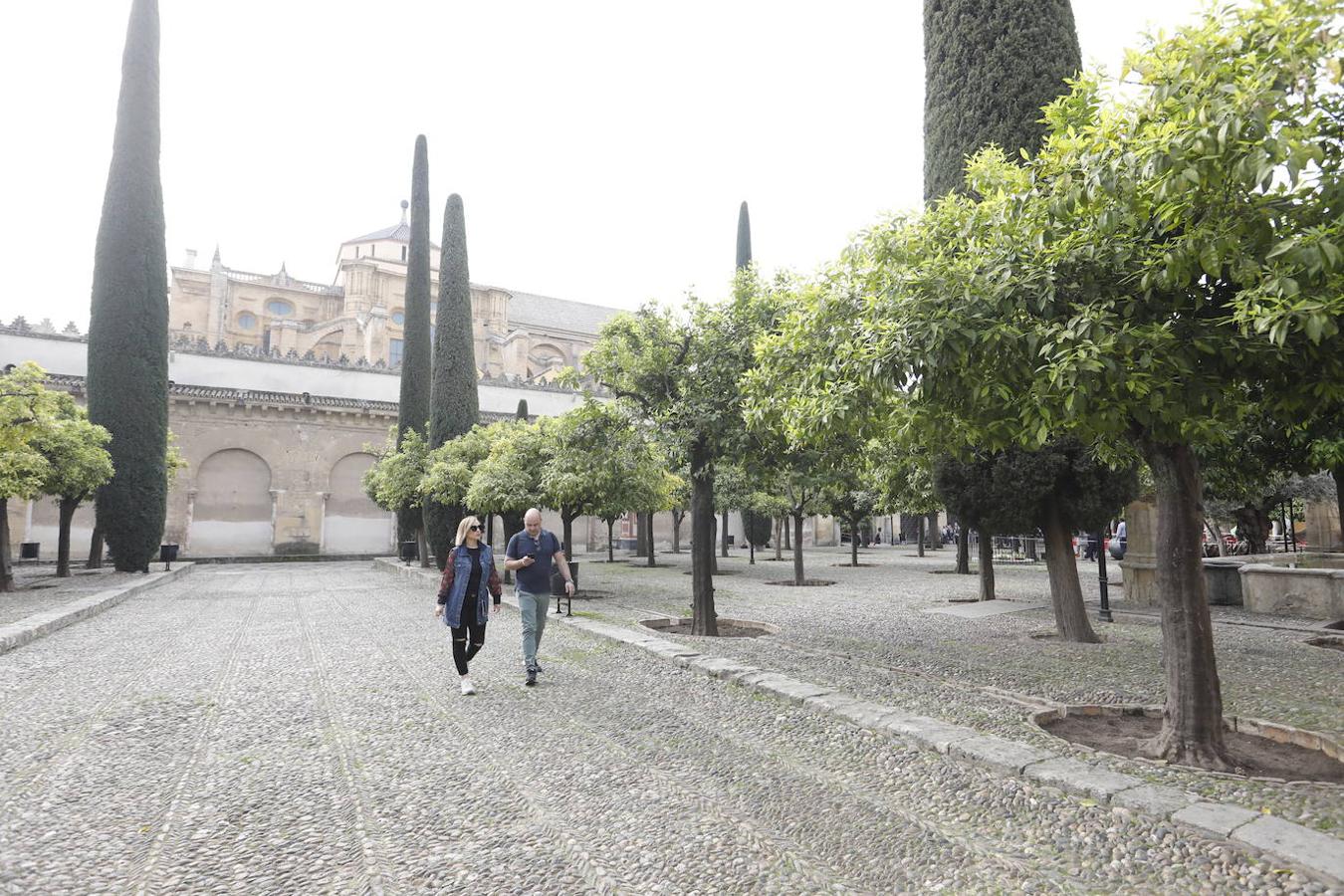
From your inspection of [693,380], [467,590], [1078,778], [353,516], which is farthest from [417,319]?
[1078,778]

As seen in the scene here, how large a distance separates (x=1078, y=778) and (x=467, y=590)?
504 cm

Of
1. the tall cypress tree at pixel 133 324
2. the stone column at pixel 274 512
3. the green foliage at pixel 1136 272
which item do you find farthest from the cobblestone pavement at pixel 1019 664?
the stone column at pixel 274 512

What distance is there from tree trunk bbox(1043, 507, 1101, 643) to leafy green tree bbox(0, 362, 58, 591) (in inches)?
646

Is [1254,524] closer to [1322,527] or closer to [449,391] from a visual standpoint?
[1322,527]

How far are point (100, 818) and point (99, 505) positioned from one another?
19.8 m

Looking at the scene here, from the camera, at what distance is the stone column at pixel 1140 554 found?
42.7ft

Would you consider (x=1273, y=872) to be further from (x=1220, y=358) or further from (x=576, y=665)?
(x=576, y=665)

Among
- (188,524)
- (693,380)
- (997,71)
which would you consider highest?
(997,71)

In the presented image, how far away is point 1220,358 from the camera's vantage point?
14.4 ft

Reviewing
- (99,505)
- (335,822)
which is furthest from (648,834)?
(99,505)

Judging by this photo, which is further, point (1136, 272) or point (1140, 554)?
point (1140, 554)

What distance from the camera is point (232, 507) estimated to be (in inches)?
1211

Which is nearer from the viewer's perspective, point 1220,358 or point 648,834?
point 648,834

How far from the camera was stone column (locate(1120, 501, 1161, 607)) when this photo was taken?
13.0m
